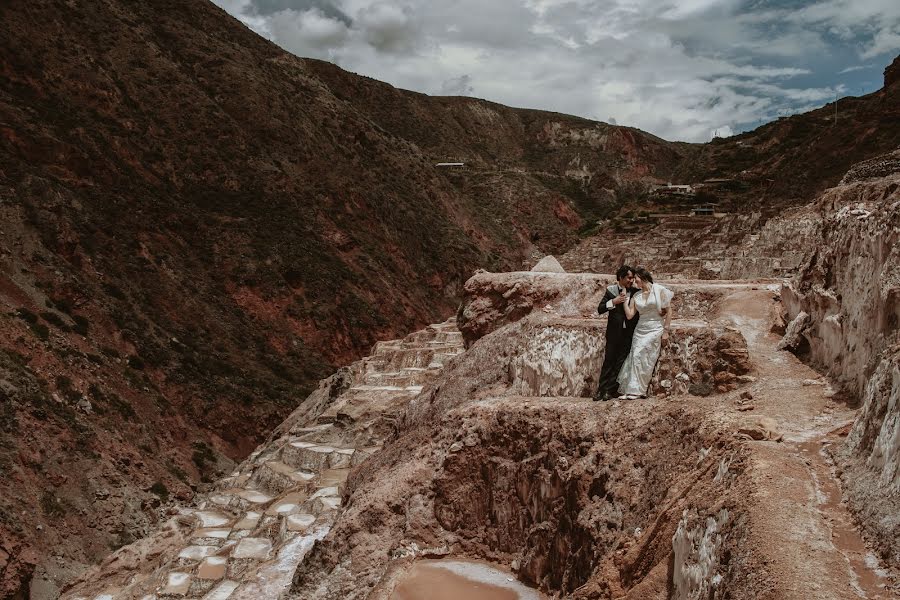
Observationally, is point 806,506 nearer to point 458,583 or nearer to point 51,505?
point 458,583

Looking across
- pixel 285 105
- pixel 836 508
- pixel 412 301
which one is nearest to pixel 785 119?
pixel 412 301

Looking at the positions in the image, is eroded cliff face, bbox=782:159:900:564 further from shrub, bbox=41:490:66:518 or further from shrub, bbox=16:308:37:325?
shrub, bbox=16:308:37:325

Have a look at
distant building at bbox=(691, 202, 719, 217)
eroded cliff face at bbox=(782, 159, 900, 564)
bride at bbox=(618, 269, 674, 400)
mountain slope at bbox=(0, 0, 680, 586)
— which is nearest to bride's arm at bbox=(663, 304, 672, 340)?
bride at bbox=(618, 269, 674, 400)

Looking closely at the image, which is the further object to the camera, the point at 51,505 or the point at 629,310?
the point at 51,505

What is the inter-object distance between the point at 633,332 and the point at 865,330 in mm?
2039

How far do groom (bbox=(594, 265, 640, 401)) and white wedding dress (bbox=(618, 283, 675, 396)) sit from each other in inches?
3.2

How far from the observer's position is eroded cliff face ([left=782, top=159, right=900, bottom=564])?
11.4 ft

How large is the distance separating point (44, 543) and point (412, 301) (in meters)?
27.5

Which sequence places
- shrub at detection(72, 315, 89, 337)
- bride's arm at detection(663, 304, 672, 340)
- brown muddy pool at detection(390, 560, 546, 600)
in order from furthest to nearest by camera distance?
shrub at detection(72, 315, 89, 337) → bride's arm at detection(663, 304, 672, 340) → brown muddy pool at detection(390, 560, 546, 600)

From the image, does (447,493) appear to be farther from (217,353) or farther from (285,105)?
(285,105)

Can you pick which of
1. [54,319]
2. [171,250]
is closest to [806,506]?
[54,319]

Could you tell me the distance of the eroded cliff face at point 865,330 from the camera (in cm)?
349

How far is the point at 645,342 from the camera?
675cm

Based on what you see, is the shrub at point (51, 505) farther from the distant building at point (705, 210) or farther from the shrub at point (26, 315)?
the distant building at point (705, 210)
